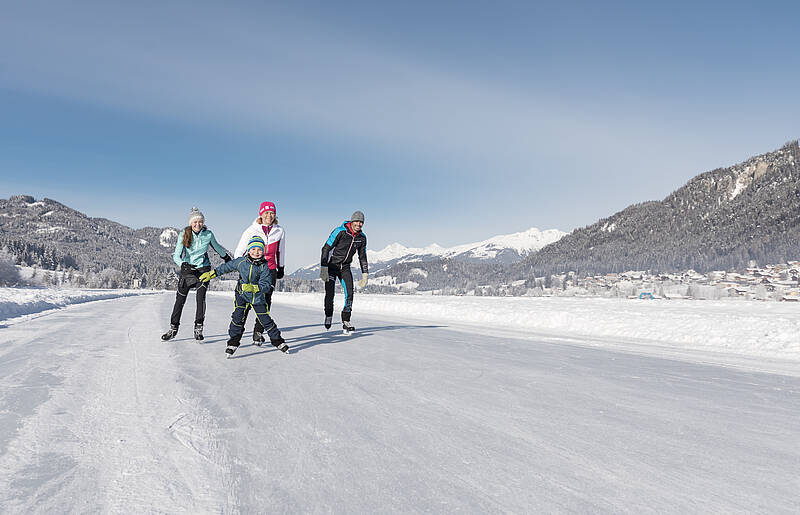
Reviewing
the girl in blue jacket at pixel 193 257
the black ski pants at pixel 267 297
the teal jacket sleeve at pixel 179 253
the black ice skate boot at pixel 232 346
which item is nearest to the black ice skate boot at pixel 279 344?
the black ice skate boot at pixel 232 346

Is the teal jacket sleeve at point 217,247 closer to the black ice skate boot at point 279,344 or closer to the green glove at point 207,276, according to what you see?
the green glove at point 207,276

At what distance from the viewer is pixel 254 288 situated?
634cm

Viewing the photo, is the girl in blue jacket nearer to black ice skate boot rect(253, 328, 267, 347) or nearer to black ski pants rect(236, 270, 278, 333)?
black ski pants rect(236, 270, 278, 333)

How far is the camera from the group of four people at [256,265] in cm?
626

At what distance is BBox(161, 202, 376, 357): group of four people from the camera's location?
6262 millimetres

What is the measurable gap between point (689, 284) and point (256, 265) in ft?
268

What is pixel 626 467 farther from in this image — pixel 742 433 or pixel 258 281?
pixel 258 281

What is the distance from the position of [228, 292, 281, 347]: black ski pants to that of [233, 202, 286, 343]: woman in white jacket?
2.70 ft

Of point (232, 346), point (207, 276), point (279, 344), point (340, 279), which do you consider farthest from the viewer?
point (340, 279)

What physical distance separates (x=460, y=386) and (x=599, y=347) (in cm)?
485

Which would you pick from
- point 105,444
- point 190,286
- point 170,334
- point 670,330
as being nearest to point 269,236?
Answer: point 190,286

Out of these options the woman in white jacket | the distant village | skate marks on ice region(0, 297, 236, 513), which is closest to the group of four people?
the woman in white jacket

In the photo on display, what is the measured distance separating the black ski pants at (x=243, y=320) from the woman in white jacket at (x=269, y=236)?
2.70 ft

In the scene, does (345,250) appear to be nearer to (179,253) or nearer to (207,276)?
(207,276)
